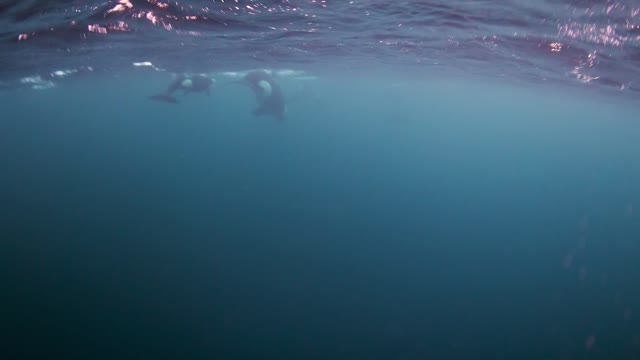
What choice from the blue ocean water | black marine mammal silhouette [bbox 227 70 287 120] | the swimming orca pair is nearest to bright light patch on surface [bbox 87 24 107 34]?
the blue ocean water

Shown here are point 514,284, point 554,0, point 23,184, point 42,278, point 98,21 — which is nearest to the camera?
point 554,0

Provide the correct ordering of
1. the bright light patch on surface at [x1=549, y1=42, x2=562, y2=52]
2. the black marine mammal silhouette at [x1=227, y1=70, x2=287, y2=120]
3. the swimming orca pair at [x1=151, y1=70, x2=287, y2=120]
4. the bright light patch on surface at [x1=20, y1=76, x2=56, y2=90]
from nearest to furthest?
the bright light patch on surface at [x1=549, y1=42, x2=562, y2=52] → the swimming orca pair at [x1=151, y1=70, x2=287, y2=120] → the bright light patch on surface at [x1=20, y1=76, x2=56, y2=90] → the black marine mammal silhouette at [x1=227, y1=70, x2=287, y2=120]

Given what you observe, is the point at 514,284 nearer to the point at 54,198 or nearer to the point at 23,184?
the point at 54,198

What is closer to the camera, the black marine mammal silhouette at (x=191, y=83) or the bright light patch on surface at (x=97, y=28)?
the bright light patch on surface at (x=97, y=28)

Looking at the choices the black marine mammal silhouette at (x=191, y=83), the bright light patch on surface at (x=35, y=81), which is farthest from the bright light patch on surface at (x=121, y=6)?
the bright light patch on surface at (x=35, y=81)

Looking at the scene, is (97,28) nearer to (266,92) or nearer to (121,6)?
(121,6)

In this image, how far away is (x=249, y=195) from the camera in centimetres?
3878

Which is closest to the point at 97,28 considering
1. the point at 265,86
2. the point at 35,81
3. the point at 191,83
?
the point at 191,83

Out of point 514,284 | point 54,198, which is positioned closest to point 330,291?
point 514,284

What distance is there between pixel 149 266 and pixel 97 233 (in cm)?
632

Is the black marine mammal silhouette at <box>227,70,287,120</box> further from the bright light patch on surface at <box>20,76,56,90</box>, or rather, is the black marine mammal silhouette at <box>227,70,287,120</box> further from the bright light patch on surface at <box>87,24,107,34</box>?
the bright light patch on surface at <box>87,24,107,34</box>

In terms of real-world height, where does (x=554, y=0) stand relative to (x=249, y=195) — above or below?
above

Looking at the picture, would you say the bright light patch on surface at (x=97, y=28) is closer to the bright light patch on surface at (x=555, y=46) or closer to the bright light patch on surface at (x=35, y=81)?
the bright light patch on surface at (x=555, y=46)

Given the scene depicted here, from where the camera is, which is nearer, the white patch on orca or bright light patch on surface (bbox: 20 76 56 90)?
bright light patch on surface (bbox: 20 76 56 90)
